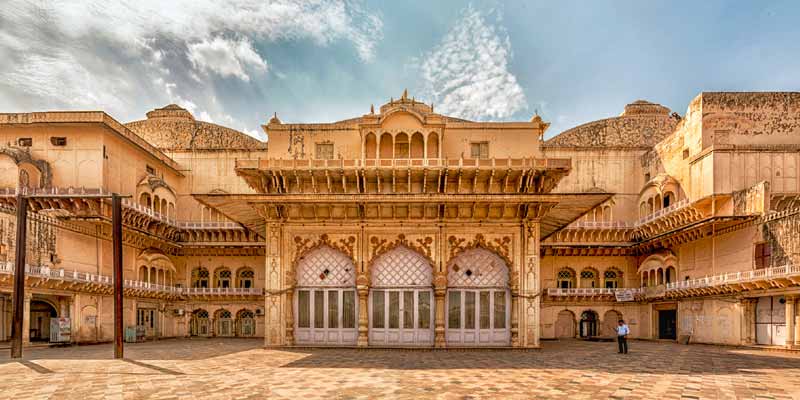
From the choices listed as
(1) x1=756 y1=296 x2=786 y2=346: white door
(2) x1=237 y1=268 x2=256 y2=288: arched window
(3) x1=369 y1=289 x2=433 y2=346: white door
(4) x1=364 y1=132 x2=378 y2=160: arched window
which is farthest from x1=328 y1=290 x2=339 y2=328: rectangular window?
(1) x1=756 y1=296 x2=786 y2=346: white door

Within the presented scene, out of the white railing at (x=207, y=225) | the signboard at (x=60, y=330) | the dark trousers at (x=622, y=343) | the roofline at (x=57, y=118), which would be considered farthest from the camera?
the white railing at (x=207, y=225)

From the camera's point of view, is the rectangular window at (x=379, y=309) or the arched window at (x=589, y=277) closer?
the rectangular window at (x=379, y=309)

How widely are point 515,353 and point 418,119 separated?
12134 mm

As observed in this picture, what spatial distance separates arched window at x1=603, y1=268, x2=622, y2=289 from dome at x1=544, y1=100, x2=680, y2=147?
28.9 feet

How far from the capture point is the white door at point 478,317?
2002 cm

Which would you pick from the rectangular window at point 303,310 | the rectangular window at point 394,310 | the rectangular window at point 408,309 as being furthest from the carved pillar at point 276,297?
the rectangular window at point 408,309

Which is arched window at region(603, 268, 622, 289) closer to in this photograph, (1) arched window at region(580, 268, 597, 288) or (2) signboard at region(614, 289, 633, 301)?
(1) arched window at region(580, 268, 597, 288)

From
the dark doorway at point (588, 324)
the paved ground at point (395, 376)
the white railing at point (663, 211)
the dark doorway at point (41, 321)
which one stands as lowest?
the dark doorway at point (588, 324)

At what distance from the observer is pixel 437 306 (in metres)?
19.9

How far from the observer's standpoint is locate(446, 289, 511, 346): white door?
65.7 ft

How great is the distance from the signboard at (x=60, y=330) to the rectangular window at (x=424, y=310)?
17.0 metres

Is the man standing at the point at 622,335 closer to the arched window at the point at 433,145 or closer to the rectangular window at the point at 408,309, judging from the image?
the rectangular window at the point at 408,309

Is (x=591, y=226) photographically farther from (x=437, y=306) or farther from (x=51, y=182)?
(x=51, y=182)

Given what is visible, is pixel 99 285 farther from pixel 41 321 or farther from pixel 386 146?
Answer: pixel 386 146
